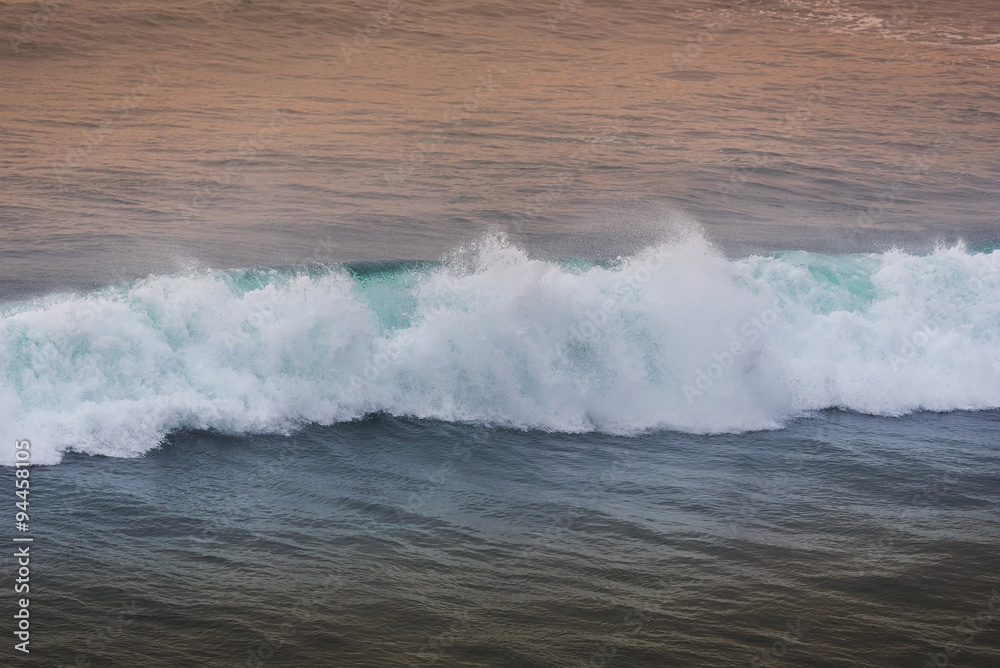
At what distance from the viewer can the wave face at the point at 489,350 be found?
1120 centimetres

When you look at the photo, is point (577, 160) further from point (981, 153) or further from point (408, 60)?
point (981, 153)

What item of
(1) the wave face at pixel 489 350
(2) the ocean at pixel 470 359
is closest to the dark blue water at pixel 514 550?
(2) the ocean at pixel 470 359

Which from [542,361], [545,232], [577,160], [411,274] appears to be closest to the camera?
[542,361]

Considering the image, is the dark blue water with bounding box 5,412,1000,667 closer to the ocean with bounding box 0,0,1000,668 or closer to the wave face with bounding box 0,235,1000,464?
the ocean with bounding box 0,0,1000,668

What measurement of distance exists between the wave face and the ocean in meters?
0.05

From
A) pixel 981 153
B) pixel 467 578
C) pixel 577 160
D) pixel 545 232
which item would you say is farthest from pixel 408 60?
pixel 467 578

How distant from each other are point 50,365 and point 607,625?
7532mm

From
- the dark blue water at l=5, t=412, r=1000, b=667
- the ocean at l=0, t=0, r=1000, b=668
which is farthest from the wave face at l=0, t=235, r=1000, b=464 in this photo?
the dark blue water at l=5, t=412, r=1000, b=667

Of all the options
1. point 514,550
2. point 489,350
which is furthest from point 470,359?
point 514,550

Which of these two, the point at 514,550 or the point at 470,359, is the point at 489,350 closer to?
the point at 470,359

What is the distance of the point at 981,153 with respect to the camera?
84.6 feet

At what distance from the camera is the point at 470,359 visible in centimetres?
1260

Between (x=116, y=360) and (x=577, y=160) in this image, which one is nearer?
(x=116, y=360)

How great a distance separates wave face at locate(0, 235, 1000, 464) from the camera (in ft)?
36.8
